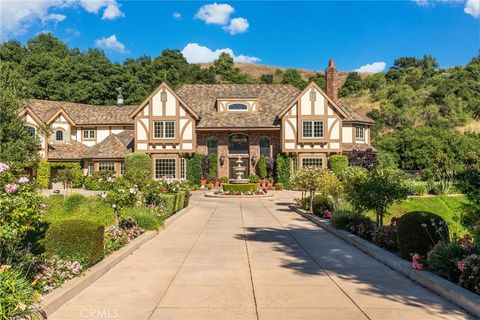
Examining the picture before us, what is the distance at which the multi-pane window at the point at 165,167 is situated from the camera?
123ft

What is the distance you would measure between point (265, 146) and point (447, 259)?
3168cm

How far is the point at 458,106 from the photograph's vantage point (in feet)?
196

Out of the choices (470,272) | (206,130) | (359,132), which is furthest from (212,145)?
(470,272)

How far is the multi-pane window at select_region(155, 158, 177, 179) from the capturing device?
37438 mm

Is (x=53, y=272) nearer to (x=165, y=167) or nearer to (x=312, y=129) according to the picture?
(x=165, y=167)

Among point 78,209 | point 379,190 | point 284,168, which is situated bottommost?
point 78,209

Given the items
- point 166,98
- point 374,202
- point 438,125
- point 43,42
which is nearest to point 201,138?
point 166,98

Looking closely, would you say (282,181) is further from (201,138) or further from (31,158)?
(31,158)

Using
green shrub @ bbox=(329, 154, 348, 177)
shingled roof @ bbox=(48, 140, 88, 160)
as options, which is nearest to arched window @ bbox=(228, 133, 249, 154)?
green shrub @ bbox=(329, 154, 348, 177)

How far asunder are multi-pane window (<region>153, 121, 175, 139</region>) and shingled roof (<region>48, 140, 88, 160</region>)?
7093 millimetres

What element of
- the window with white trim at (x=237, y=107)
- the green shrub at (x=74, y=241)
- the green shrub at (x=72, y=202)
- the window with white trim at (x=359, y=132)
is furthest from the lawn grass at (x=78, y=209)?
the window with white trim at (x=359, y=132)

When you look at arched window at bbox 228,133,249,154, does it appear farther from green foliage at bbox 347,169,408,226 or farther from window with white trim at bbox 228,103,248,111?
green foliage at bbox 347,169,408,226

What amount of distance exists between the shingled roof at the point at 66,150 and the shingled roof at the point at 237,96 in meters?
11.1

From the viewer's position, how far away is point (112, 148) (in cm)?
3766
